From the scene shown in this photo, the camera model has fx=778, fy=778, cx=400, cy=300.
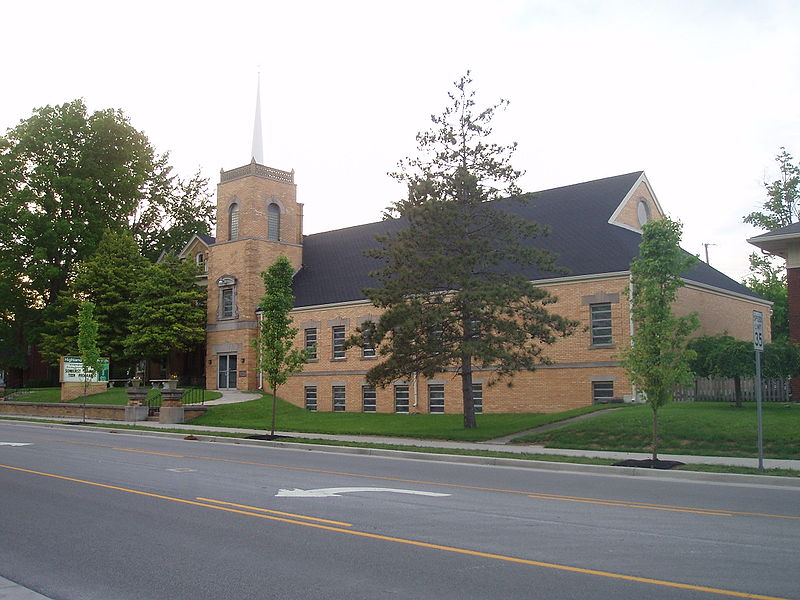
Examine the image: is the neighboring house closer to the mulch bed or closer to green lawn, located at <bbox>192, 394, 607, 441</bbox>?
green lawn, located at <bbox>192, 394, 607, 441</bbox>

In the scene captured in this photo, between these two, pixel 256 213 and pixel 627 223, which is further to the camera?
pixel 256 213

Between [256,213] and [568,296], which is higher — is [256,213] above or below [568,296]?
above

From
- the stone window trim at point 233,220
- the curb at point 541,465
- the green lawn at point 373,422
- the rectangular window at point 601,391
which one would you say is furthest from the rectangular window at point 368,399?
the curb at point 541,465

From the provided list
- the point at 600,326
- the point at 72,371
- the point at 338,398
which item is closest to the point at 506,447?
the point at 600,326

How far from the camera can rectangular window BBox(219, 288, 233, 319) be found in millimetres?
46500

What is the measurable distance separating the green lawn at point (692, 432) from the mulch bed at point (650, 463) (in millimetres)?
2390

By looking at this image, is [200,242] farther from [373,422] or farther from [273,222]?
[373,422]

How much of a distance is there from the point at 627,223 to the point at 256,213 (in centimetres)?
2144

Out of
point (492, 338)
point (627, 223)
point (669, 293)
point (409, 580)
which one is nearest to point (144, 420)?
point (492, 338)

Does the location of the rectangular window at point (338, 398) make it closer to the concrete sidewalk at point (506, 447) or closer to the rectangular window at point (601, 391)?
the concrete sidewalk at point (506, 447)

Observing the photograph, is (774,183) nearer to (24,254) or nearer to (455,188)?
(455,188)

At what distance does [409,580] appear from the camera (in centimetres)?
672

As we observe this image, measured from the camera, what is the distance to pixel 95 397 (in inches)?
1706

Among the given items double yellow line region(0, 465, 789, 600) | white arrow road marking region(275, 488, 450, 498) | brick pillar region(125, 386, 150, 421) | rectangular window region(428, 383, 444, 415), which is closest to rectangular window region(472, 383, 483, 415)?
rectangular window region(428, 383, 444, 415)
